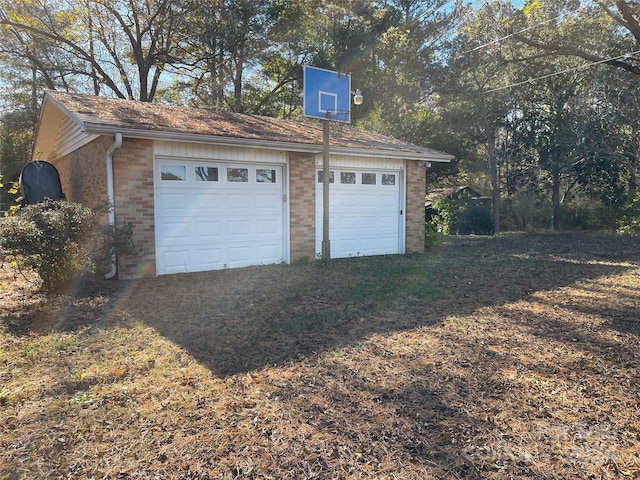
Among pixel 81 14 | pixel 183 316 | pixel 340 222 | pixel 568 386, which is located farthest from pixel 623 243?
pixel 81 14

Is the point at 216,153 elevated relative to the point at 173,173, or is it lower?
elevated

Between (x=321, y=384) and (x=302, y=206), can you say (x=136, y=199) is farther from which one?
(x=321, y=384)

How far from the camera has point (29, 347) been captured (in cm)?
406

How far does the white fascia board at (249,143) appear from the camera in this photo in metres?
6.52

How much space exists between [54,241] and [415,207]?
25.9 feet

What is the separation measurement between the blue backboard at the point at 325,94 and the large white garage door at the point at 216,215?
1.42 meters

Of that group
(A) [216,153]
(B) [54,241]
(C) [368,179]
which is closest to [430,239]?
(C) [368,179]

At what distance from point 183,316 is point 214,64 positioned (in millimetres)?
16677

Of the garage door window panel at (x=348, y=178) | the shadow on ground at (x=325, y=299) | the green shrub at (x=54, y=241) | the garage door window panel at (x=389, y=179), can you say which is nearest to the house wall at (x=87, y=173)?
the green shrub at (x=54, y=241)

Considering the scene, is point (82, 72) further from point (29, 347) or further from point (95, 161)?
point (29, 347)

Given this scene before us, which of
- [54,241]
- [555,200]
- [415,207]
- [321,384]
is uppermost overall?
[555,200]

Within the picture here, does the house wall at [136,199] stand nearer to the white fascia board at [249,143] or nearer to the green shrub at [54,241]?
the white fascia board at [249,143]

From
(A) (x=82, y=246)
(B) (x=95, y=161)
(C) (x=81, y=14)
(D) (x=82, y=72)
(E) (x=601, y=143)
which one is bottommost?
(A) (x=82, y=246)

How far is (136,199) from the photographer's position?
7090mm
